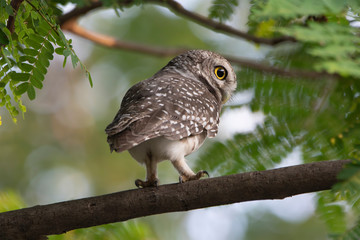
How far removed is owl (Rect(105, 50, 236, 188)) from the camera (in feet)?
9.39

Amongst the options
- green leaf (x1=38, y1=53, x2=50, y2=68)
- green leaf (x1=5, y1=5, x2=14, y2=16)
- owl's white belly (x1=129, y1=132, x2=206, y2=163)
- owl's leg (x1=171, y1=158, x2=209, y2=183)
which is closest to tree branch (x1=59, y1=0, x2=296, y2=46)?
owl's white belly (x1=129, y1=132, x2=206, y2=163)

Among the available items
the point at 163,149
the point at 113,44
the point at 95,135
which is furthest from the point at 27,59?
the point at 95,135

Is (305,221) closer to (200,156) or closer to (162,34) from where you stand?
(162,34)

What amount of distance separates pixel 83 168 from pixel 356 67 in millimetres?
7267

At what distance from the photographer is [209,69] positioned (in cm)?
425

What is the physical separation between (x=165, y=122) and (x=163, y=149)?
23 centimetres

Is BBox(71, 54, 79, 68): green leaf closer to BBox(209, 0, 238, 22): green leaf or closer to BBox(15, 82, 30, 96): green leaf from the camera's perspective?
BBox(15, 82, 30, 96): green leaf

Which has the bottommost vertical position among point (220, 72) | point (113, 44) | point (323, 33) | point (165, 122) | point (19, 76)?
point (323, 33)

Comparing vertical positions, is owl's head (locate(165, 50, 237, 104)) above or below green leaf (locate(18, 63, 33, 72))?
above

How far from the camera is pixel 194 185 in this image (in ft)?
8.63

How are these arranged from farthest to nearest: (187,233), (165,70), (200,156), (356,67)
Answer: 1. (187,233)
2. (165,70)
3. (200,156)
4. (356,67)

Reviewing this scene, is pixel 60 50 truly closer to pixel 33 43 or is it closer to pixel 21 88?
pixel 33 43

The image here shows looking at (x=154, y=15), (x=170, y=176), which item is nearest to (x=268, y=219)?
(x=170, y=176)

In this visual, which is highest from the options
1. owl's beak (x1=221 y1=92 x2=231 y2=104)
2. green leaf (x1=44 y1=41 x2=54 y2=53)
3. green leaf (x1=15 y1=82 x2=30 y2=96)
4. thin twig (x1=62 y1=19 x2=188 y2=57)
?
thin twig (x1=62 y1=19 x2=188 y2=57)
